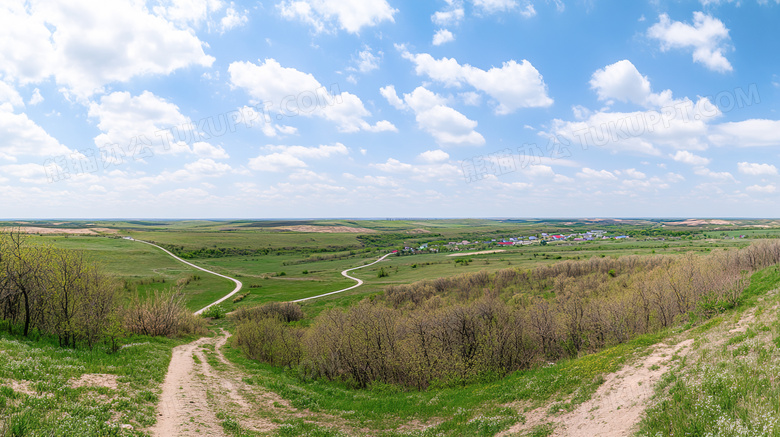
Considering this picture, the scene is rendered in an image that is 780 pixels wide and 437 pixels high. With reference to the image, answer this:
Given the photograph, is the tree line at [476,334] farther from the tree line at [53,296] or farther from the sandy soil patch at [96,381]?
the sandy soil patch at [96,381]

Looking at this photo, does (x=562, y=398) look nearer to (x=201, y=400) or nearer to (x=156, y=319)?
(x=201, y=400)

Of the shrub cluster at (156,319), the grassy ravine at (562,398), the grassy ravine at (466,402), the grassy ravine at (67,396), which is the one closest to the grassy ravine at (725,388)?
the grassy ravine at (562,398)

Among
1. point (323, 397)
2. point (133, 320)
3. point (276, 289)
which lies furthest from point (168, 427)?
point (276, 289)

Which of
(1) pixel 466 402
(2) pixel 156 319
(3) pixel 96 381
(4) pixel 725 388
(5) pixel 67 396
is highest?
(4) pixel 725 388

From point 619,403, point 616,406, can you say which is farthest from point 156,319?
point 619,403

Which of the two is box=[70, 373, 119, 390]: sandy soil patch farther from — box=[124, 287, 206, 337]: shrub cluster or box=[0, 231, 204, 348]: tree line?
box=[124, 287, 206, 337]: shrub cluster

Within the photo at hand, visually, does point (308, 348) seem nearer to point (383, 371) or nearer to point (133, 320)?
point (383, 371)

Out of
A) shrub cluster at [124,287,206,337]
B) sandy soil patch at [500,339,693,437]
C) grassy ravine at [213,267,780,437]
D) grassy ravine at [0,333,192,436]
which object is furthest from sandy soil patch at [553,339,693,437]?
shrub cluster at [124,287,206,337]
